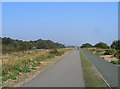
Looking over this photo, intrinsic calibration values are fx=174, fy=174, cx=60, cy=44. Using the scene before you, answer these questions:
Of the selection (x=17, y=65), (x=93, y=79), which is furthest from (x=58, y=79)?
(x=17, y=65)

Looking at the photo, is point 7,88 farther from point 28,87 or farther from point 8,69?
Answer: point 8,69

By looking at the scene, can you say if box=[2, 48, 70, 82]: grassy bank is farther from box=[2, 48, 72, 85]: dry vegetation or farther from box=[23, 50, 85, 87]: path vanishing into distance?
box=[23, 50, 85, 87]: path vanishing into distance

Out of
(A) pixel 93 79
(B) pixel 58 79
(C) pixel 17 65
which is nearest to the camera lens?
(B) pixel 58 79

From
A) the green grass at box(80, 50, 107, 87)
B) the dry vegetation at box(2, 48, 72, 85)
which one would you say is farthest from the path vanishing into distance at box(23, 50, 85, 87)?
the dry vegetation at box(2, 48, 72, 85)

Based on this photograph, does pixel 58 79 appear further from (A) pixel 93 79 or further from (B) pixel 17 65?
(B) pixel 17 65

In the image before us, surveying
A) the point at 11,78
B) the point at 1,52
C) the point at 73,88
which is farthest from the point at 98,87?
the point at 1,52

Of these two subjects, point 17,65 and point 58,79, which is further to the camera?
point 17,65

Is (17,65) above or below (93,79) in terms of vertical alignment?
above

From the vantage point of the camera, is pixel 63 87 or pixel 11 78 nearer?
pixel 63 87

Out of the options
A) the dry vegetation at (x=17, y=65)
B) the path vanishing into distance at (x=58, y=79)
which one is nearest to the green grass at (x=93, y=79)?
the path vanishing into distance at (x=58, y=79)

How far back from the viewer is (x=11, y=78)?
943 cm

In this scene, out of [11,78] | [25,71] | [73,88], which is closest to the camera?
[73,88]

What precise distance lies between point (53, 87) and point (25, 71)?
5.41 metres

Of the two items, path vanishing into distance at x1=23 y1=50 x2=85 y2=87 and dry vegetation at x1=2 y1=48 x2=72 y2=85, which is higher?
dry vegetation at x1=2 y1=48 x2=72 y2=85
